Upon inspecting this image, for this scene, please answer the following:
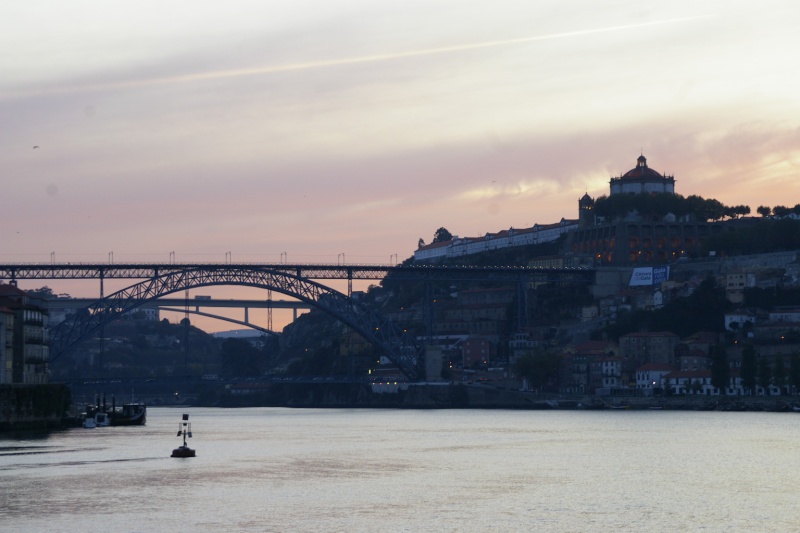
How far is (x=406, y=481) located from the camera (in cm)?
5050

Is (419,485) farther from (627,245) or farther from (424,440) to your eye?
(627,245)

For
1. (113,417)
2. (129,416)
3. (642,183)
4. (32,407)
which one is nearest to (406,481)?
(32,407)

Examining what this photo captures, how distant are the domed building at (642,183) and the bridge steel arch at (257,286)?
166ft

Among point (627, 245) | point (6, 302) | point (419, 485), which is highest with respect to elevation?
point (627, 245)

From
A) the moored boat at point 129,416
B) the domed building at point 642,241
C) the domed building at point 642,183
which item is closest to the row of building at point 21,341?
the moored boat at point 129,416

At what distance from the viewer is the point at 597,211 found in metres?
175

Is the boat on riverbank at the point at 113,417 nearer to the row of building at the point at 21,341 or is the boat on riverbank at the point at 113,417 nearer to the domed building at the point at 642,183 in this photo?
the row of building at the point at 21,341

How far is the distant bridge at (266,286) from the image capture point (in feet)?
400

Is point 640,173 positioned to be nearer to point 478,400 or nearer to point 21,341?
point 478,400

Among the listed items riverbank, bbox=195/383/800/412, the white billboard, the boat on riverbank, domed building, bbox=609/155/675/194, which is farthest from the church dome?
the boat on riverbank

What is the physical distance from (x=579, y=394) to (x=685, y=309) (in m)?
17.5

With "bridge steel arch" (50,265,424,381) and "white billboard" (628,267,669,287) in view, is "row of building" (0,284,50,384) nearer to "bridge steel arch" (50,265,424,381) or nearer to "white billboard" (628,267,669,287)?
"bridge steel arch" (50,265,424,381)

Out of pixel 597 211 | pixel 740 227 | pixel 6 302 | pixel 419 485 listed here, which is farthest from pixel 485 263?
pixel 419 485

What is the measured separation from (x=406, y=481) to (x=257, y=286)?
77.0 m
